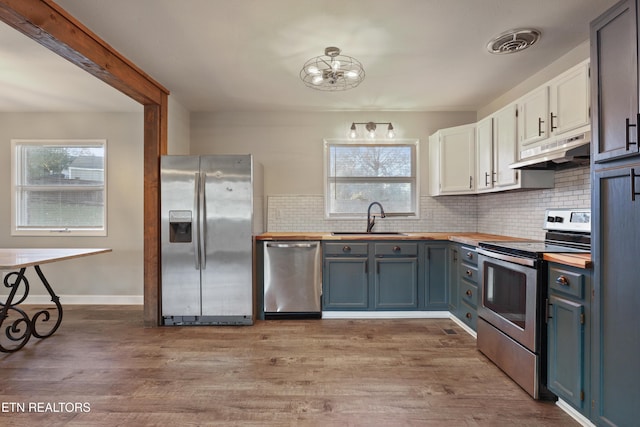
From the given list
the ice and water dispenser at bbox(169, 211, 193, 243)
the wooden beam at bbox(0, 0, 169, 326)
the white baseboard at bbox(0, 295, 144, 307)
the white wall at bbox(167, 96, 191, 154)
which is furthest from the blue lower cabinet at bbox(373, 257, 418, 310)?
the white baseboard at bbox(0, 295, 144, 307)

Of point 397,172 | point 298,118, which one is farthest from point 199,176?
point 397,172

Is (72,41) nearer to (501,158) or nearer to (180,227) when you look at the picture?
(180,227)

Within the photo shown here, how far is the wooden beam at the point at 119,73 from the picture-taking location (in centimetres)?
193

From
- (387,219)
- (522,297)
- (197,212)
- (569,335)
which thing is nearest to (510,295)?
(522,297)

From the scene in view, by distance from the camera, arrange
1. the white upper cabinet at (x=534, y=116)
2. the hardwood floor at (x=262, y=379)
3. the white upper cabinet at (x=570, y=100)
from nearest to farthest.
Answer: the hardwood floor at (x=262, y=379), the white upper cabinet at (x=570, y=100), the white upper cabinet at (x=534, y=116)

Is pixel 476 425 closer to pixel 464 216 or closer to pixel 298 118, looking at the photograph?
pixel 464 216

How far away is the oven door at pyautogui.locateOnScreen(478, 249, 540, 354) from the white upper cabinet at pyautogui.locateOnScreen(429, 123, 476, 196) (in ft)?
3.87

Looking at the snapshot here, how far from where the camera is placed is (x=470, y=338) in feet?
9.66

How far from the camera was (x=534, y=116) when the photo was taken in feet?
8.34

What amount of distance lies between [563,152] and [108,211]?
467cm

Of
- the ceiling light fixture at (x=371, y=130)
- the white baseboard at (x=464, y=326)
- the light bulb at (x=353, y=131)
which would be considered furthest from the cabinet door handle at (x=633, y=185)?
the light bulb at (x=353, y=131)

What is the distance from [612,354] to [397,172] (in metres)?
2.91

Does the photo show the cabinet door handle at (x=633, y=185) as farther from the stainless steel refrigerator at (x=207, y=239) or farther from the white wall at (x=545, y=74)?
the stainless steel refrigerator at (x=207, y=239)

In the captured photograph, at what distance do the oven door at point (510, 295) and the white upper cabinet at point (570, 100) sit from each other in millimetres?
983
